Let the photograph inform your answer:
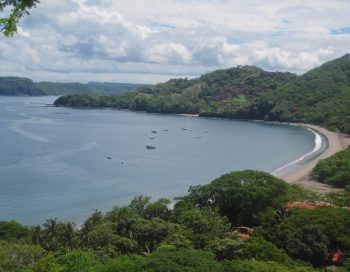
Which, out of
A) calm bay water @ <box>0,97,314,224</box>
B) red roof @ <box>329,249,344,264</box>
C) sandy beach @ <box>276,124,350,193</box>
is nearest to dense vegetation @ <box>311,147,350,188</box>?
sandy beach @ <box>276,124,350,193</box>

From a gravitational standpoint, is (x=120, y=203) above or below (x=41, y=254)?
below

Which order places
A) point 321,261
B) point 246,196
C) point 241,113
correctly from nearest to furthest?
point 321,261 → point 246,196 → point 241,113

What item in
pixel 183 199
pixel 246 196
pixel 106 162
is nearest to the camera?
pixel 246 196

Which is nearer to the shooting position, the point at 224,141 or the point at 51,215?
the point at 51,215

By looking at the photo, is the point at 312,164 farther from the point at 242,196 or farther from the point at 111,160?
the point at 242,196

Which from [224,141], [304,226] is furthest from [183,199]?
[224,141]

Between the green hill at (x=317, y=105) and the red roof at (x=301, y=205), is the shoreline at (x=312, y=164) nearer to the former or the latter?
the green hill at (x=317, y=105)

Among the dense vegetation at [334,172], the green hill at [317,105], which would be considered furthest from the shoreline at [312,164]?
the green hill at [317,105]

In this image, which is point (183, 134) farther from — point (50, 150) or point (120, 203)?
point (120, 203)
